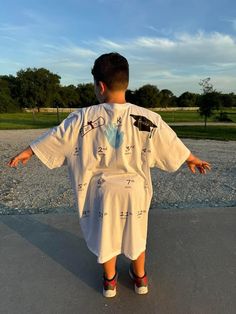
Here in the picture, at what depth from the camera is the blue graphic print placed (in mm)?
2648

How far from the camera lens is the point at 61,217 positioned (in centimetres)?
442

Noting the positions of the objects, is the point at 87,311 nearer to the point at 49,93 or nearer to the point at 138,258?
the point at 138,258

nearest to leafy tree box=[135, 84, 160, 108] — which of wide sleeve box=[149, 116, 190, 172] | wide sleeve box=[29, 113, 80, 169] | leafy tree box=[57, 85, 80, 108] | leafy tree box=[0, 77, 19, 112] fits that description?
leafy tree box=[57, 85, 80, 108]

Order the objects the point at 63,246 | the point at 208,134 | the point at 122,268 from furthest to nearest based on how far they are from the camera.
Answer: the point at 208,134 < the point at 63,246 < the point at 122,268

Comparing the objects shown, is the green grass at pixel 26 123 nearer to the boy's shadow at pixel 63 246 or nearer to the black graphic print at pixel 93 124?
the boy's shadow at pixel 63 246

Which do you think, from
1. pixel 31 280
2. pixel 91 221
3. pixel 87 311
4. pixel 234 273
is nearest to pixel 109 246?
pixel 91 221

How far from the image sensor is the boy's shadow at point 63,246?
317 centimetres

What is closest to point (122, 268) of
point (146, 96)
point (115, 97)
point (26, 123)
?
point (115, 97)

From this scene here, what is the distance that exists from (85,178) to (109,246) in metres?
0.50

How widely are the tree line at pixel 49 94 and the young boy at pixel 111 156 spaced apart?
62.8 meters

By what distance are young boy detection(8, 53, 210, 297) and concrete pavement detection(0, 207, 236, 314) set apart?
205 millimetres

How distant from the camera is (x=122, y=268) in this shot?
3.28 meters

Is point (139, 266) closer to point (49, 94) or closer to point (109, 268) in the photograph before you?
point (109, 268)

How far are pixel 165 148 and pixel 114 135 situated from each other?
408 millimetres
